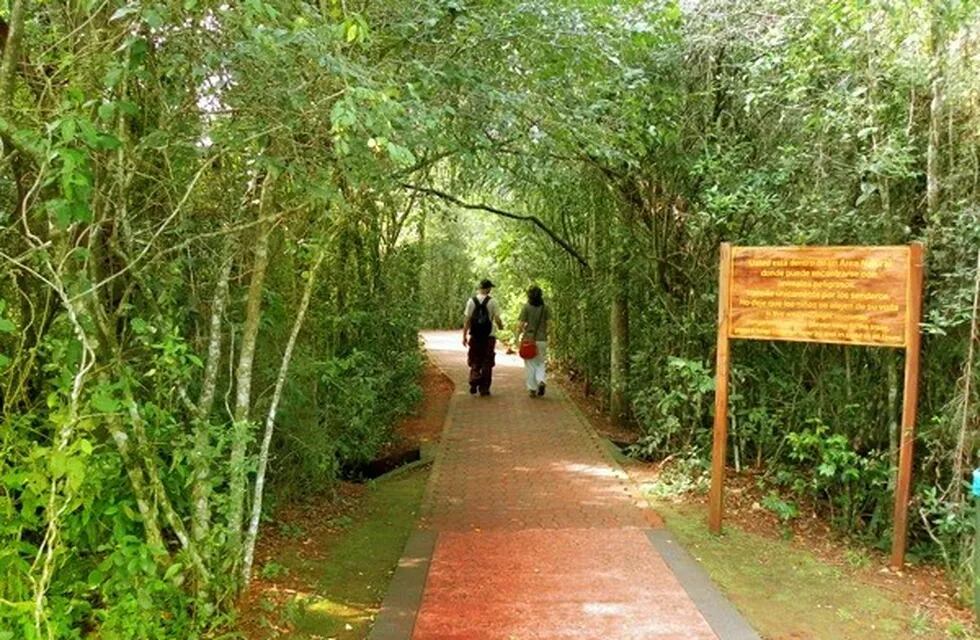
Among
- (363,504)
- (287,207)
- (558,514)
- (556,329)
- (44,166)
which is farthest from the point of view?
(556,329)

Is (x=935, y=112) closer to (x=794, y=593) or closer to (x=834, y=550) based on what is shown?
(x=834, y=550)

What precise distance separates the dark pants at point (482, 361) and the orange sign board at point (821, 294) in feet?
21.2

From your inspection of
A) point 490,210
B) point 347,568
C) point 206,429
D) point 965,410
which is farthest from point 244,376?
point 490,210

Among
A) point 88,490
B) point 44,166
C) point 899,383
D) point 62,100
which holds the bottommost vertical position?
point 88,490

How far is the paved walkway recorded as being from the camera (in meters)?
4.56

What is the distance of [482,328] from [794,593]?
7539 millimetres

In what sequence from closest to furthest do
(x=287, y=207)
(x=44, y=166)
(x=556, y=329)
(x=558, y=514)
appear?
(x=44, y=166) < (x=287, y=207) < (x=558, y=514) < (x=556, y=329)

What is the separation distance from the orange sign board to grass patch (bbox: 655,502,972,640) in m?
1.60

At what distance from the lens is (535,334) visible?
12117 mm

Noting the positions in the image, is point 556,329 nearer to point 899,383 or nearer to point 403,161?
point 899,383

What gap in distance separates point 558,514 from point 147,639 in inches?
146

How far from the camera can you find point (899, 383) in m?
6.20

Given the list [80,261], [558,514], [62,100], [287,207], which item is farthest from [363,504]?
[62,100]

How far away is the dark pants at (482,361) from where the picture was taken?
12508mm
